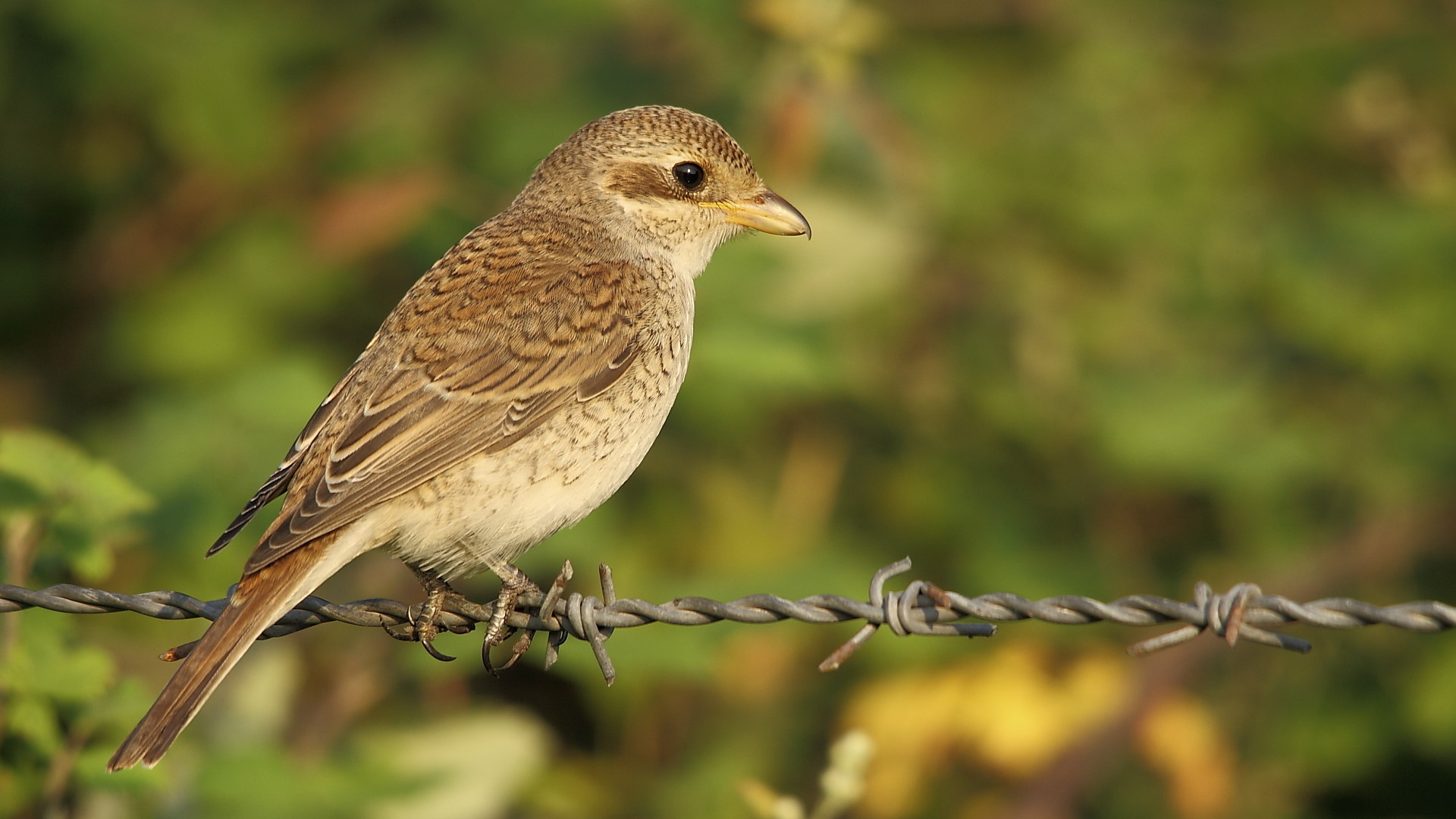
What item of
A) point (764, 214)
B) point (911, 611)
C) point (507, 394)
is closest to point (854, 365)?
point (764, 214)

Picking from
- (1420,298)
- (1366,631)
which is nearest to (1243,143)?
(1420,298)

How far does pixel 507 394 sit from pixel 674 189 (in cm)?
86

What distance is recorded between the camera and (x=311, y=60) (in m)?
7.16

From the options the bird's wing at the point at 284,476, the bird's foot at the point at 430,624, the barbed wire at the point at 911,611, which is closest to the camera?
the barbed wire at the point at 911,611

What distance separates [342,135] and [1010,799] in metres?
4.04

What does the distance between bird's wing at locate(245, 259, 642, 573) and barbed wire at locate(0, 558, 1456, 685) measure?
0.31m

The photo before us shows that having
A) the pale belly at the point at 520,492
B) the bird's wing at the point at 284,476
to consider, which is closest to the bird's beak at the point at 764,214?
the pale belly at the point at 520,492

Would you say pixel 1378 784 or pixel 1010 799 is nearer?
pixel 1010 799

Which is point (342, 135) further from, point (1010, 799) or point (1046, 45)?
point (1010, 799)

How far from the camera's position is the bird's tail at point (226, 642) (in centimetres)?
289

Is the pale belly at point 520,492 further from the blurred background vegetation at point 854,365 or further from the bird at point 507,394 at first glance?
the blurred background vegetation at point 854,365

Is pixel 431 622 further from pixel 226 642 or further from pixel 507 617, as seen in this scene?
pixel 226 642

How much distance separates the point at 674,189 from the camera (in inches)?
163

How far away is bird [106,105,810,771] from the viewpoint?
3254 millimetres
